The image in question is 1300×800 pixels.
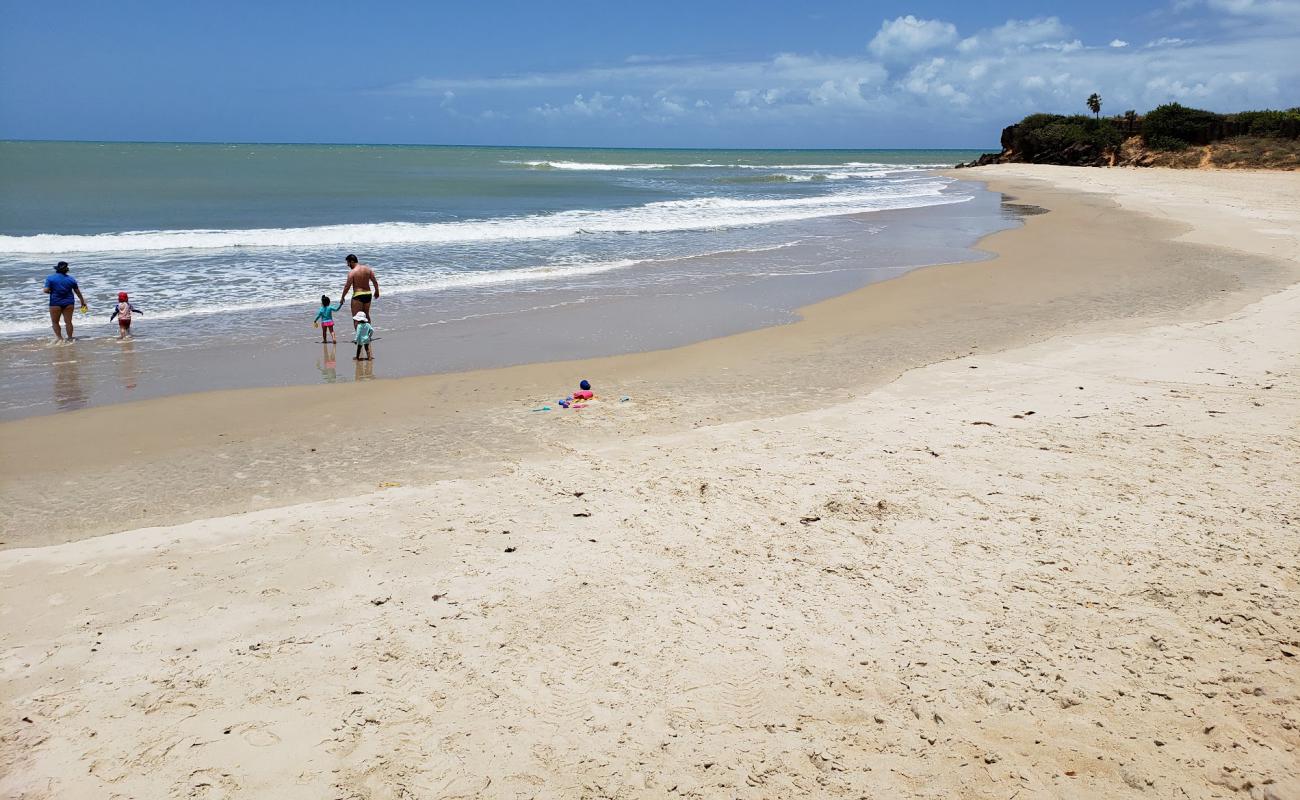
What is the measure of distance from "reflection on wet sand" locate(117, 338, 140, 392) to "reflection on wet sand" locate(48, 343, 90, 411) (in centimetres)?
40

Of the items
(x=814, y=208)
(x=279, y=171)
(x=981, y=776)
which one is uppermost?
(x=279, y=171)

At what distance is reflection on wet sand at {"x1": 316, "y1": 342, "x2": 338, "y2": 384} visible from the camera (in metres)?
9.48

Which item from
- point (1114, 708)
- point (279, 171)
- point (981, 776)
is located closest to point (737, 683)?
point (981, 776)

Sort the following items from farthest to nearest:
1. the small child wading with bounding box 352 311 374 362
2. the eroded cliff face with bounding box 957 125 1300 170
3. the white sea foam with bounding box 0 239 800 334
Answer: the eroded cliff face with bounding box 957 125 1300 170, the white sea foam with bounding box 0 239 800 334, the small child wading with bounding box 352 311 374 362

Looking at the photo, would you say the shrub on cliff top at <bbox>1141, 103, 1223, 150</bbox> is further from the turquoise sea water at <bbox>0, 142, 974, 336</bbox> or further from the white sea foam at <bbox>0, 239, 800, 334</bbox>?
the white sea foam at <bbox>0, 239, 800, 334</bbox>

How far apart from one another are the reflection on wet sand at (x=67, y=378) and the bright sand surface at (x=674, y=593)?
0.81 metres

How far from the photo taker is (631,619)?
4.14 meters

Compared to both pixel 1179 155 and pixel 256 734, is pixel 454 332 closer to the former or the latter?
pixel 256 734

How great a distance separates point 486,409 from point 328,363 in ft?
10.7

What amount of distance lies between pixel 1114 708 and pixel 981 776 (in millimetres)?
760

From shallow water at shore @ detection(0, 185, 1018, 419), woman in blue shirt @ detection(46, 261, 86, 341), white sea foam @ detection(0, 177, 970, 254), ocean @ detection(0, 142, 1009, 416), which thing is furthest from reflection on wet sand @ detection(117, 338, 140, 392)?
white sea foam @ detection(0, 177, 970, 254)

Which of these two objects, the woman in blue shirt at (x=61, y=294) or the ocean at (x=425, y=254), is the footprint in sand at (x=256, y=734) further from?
the woman in blue shirt at (x=61, y=294)

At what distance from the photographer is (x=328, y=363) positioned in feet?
33.3

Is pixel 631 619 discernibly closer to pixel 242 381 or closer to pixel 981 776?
pixel 981 776
